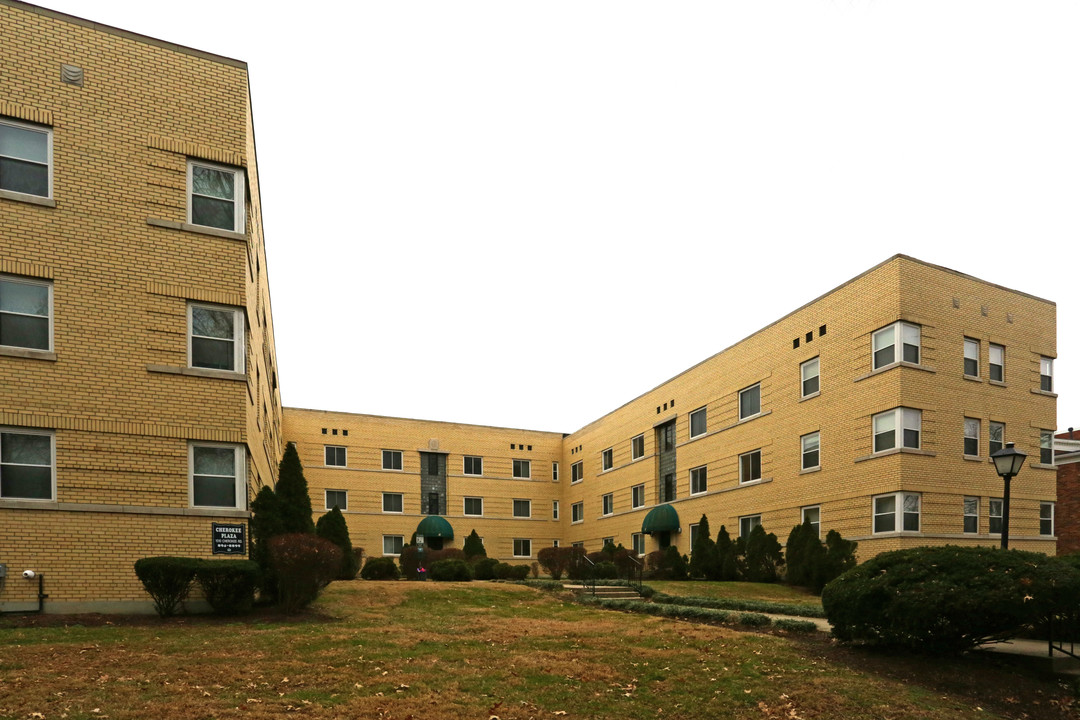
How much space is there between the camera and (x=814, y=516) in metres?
29.1

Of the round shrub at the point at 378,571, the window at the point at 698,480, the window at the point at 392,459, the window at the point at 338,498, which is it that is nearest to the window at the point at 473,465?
the window at the point at 392,459

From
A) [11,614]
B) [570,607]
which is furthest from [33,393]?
[570,607]

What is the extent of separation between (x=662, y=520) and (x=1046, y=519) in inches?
609

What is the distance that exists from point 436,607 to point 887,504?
49.7ft

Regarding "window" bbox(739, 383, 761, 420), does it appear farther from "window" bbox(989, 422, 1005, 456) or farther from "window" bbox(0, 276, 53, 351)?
"window" bbox(0, 276, 53, 351)

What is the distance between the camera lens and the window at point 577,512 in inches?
1992

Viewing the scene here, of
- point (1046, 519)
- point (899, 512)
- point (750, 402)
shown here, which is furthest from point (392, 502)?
point (1046, 519)

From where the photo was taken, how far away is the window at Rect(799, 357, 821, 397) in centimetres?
2962

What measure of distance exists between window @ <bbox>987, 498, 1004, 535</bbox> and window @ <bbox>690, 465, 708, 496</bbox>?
1207 centimetres

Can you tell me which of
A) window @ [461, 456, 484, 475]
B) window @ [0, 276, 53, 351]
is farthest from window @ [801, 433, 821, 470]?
window @ [461, 456, 484, 475]

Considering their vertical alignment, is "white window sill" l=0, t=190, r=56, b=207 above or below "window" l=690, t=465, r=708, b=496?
above

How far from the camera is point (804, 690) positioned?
10.2 m

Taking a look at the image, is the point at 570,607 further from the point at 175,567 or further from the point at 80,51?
the point at 80,51

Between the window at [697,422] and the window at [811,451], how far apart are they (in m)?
7.56
